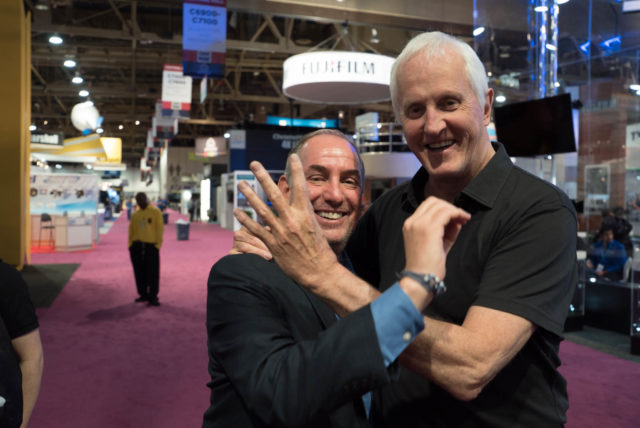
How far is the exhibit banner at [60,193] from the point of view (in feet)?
48.8

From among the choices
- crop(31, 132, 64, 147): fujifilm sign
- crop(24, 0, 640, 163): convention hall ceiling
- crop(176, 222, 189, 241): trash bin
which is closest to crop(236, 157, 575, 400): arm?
crop(24, 0, 640, 163): convention hall ceiling

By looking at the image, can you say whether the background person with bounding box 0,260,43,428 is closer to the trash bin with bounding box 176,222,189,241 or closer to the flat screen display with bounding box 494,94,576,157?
the flat screen display with bounding box 494,94,576,157

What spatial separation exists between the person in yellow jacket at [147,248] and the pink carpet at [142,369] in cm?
31

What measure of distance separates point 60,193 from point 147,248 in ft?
29.0

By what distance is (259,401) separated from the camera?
2.88ft

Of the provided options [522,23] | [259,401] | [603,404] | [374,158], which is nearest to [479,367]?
[259,401]

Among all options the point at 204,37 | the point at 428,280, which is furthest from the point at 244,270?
the point at 204,37

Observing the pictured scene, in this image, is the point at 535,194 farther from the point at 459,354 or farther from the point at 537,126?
the point at 537,126

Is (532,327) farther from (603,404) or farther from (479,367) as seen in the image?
(603,404)

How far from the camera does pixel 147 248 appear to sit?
7.70 m

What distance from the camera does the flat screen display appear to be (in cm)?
549

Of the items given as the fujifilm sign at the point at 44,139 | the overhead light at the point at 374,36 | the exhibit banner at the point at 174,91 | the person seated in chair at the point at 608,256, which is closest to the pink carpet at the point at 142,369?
the person seated in chair at the point at 608,256

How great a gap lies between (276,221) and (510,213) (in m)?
0.56

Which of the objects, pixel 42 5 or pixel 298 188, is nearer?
pixel 298 188
